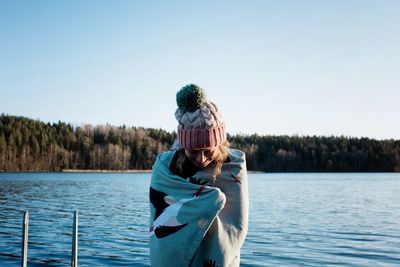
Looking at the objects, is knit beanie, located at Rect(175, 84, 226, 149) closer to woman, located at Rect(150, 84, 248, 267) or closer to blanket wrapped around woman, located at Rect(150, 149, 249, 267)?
woman, located at Rect(150, 84, 248, 267)

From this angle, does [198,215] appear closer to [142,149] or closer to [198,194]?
[198,194]

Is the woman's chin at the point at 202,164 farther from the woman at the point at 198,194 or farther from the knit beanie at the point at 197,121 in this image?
the knit beanie at the point at 197,121

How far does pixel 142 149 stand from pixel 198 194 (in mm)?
165609

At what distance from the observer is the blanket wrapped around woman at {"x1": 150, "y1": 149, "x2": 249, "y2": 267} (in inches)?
109

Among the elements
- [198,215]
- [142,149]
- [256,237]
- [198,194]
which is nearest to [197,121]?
[198,194]

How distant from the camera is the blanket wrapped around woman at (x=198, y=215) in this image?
2.77 m

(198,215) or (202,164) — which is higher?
(202,164)

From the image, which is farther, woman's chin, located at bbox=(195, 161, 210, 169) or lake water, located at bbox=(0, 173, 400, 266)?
lake water, located at bbox=(0, 173, 400, 266)

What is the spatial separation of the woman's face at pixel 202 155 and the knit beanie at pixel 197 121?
1.7 inches

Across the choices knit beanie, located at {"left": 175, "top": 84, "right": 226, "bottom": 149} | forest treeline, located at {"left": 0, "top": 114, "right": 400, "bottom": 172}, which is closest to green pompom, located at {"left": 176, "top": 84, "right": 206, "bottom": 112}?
knit beanie, located at {"left": 175, "top": 84, "right": 226, "bottom": 149}

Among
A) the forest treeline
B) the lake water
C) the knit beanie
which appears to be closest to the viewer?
the knit beanie

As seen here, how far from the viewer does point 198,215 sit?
2750 millimetres

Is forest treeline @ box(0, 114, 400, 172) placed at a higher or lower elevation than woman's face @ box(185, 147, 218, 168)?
higher

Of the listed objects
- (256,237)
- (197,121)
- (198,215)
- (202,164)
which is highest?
(197,121)
